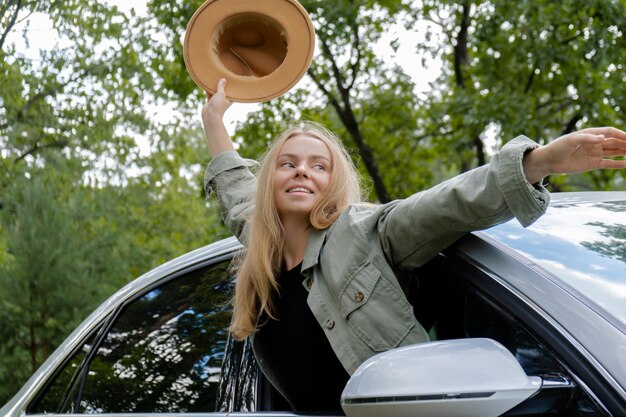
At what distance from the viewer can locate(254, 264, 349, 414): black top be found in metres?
2.26

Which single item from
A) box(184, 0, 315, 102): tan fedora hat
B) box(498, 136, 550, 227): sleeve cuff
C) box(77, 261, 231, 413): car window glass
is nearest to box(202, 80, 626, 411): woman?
box(498, 136, 550, 227): sleeve cuff

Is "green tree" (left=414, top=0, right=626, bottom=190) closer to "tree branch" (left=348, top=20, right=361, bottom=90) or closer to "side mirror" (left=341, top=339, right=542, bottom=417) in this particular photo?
"tree branch" (left=348, top=20, right=361, bottom=90)

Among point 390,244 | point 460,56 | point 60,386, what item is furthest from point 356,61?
point 390,244

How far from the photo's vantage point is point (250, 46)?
3.09 meters

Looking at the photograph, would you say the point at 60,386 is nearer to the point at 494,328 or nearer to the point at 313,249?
the point at 313,249

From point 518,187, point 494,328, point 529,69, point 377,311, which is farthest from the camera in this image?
point 529,69

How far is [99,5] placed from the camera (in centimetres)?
1377

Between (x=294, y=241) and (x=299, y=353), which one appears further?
(x=294, y=241)

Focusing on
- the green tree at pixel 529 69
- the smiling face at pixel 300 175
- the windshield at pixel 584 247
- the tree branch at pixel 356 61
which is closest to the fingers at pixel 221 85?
the smiling face at pixel 300 175

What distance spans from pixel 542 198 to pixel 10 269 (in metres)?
7.78

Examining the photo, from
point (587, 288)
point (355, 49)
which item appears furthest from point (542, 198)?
point (355, 49)

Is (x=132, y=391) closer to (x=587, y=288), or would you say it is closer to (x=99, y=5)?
(x=587, y=288)

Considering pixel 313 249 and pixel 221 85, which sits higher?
pixel 221 85

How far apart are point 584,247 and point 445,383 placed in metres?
0.61
